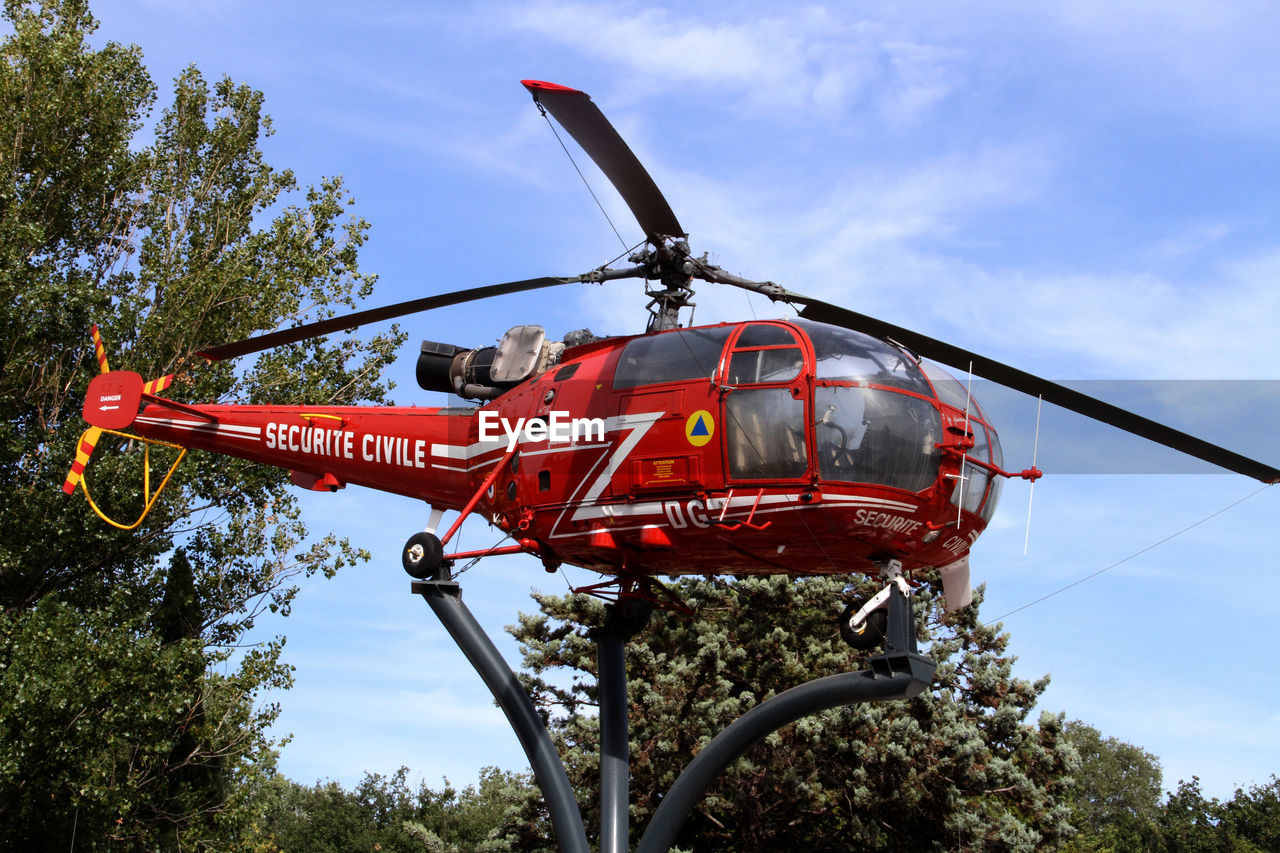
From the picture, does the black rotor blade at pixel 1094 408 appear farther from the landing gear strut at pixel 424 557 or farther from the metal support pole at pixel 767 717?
the landing gear strut at pixel 424 557

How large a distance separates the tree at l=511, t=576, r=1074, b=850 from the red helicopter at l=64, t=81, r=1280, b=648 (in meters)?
8.95

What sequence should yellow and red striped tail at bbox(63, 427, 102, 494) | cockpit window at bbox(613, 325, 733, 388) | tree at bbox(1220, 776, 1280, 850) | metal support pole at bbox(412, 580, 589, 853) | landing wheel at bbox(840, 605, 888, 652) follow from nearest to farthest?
landing wheel at bbox(840, 605, 888, 652) → cockpit window at bbox(613, 325, 733, 388) → metal support pole at bbox(412, 580, 589, 853) → yellow and red striped tail at bbox(63, 427, 102, 494) → tree at bbox(1220, 776, 1280, 850)

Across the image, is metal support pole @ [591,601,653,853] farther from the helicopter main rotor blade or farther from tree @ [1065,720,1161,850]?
tree @ [1065,720,1161,850]

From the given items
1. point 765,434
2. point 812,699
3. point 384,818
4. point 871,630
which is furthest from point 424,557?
point 384,818

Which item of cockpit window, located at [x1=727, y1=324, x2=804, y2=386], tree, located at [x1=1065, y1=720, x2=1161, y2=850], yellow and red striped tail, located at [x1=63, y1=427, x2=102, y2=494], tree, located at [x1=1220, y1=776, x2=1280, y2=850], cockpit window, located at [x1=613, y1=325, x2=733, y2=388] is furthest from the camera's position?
tree, located at [x1=1065, y1=720, x2=1161, y2=850]

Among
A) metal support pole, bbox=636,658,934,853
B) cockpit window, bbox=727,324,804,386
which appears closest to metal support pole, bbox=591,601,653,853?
metal support pole, bbox=636,658,934,853

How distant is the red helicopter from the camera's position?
8867 millimetres

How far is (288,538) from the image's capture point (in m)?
21.9

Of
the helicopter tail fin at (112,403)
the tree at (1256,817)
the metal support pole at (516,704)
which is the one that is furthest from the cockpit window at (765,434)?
the tree at (1256,817)

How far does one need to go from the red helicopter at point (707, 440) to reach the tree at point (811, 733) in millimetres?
8945

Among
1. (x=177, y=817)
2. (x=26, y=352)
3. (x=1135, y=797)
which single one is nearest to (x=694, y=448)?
(x=177, y=817)

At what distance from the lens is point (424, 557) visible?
10656mm

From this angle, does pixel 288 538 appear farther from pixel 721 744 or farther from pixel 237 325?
pixel 721 744

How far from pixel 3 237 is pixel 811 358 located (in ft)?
55.2
